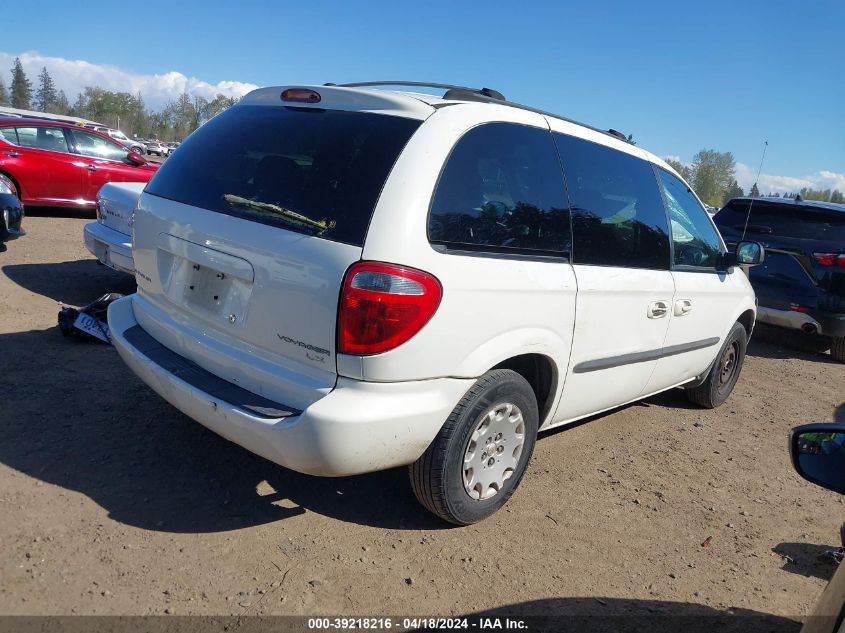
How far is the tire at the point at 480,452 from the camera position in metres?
2.78

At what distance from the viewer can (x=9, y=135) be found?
951 cm

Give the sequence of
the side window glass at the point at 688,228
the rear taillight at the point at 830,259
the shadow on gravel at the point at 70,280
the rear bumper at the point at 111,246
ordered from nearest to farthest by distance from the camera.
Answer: the side window glass at the point at 688,228 → the rear bumper at the point at 111,246 → the shadow on gravel at the point at 70,280 → the rear taillight at the point at 830,259

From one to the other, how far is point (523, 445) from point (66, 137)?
32.1 ft

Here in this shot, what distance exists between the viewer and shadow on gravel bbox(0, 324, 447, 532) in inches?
117

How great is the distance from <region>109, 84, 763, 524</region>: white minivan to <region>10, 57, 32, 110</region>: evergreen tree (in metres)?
114

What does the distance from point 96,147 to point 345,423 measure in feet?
32.0

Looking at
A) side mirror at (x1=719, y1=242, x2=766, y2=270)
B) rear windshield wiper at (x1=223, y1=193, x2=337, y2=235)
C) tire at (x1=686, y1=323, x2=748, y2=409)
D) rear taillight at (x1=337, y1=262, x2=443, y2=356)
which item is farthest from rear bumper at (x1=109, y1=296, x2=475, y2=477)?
tire at (x1=686, y1=323, x2=748, y2=409)

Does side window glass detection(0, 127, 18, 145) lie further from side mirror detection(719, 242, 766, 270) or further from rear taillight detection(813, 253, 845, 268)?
rear taillight detection(813, 253, 845, 268)

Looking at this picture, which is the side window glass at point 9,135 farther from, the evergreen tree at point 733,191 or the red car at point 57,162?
the evergreen tree at point 733,191

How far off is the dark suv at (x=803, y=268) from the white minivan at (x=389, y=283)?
451 cm

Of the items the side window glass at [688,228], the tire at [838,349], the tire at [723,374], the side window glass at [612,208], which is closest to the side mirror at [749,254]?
the side window glass at [688,228]

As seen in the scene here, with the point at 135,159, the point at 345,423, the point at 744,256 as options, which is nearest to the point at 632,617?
the point at 345,423

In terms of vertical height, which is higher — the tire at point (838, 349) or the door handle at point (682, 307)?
the door handle at point (682, 307)

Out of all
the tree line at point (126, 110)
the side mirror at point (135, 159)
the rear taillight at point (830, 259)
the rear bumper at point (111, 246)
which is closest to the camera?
the rear bumper at point (111, 246)
